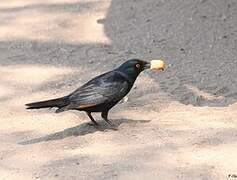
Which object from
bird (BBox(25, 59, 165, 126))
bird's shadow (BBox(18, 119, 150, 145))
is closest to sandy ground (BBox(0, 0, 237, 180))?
bird's shadow (BBox(18, 119, 150, 145))

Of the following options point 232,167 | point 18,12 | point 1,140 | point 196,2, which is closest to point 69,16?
point 18,12

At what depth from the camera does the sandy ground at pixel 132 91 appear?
18.1 feet

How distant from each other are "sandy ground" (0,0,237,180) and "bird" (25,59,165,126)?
0.29 m

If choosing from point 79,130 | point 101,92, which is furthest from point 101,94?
point 79,130

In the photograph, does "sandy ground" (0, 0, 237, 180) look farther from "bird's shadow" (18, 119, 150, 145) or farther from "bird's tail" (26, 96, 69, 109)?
"bird's tail" (26, 96, 69, 109)

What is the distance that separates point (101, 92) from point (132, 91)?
61.4 inches

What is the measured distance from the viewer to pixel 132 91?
769cm

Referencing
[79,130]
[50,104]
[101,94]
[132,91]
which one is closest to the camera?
[50,104]

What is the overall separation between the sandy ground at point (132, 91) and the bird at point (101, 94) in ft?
0.94

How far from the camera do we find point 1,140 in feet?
20.6

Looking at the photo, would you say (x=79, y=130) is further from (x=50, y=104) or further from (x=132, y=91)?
(x=132, y=91)

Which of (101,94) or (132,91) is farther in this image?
(132,91)

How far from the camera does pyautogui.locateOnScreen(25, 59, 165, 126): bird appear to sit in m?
6.06

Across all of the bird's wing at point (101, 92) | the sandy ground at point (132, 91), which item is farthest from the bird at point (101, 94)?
the sandy ground at point (132, 91)
